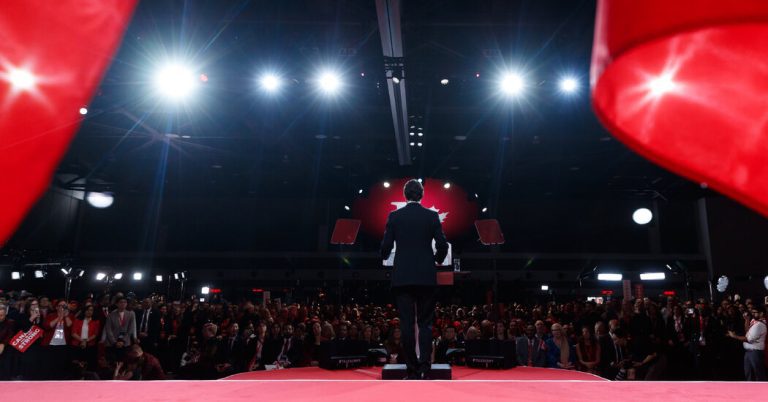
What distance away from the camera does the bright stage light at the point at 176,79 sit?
914 cm

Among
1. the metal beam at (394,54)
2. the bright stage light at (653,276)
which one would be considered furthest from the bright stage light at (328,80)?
the bright stage light at (653,276)

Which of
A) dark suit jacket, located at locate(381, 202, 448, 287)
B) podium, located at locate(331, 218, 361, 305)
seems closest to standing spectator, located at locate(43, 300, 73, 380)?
podium, located at locate(331, 218, 361, 305)

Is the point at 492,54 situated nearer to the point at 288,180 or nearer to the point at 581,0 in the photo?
the point at 581,0

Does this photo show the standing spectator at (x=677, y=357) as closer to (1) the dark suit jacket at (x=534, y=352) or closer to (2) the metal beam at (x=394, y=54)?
(1) the dark suit jacket at (x=534, y=352)

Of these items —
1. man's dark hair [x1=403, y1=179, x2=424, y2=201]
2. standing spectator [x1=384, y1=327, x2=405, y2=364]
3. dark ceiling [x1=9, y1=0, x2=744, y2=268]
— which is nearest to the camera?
man's dark hair [x1=403, y1=179, x2=424, y2=201]

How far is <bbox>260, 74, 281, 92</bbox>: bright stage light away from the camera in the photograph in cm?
940

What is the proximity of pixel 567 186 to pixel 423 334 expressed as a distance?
61.6ft

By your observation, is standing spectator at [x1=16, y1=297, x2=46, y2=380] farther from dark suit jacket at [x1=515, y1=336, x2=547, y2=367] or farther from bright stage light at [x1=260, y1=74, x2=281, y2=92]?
dark suit jacket at [x1=515, y1=336, x2=547, y2=367]

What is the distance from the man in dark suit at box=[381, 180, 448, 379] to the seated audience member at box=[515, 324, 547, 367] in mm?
5118

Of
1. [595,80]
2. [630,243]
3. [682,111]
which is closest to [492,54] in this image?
[682,111]

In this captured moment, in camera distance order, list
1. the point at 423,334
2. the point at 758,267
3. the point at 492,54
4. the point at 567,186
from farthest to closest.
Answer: the point at 567,186, the point at 758,267, the point at 492,54, the point at 423,334

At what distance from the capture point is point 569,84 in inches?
376

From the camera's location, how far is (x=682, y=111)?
23.3ft

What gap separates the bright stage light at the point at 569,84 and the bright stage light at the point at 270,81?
5.40m
